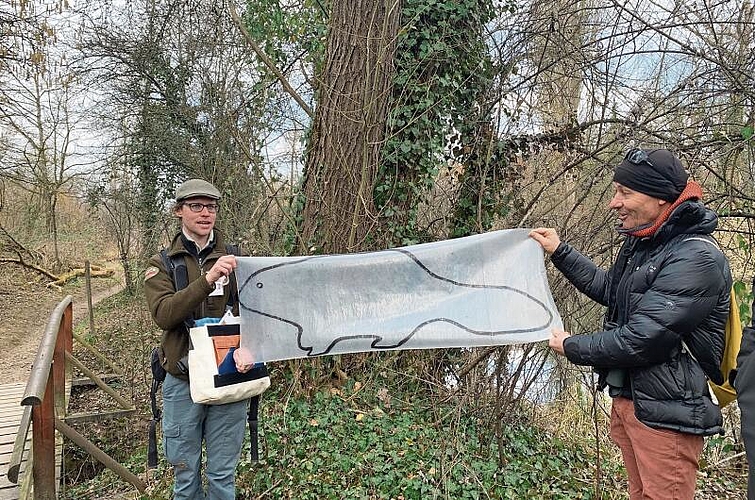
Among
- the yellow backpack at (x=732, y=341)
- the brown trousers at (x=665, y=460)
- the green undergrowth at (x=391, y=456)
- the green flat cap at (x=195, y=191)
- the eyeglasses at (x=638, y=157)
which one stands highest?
the eyeglasses at (x=638, y=157)

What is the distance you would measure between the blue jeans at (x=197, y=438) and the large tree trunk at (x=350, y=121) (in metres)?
2.39

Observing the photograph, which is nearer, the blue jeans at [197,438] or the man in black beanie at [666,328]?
the man in black beanie at [666,328]

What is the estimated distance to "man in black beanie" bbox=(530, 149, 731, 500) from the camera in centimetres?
227

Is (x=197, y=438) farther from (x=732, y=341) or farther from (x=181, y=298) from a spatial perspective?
(x=732, y=341)

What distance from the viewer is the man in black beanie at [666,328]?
2268 mm

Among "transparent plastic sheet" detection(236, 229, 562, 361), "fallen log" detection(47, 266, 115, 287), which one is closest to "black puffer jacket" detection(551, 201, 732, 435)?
"transparent plastic sheet" detection(236, 229, 562, 361)

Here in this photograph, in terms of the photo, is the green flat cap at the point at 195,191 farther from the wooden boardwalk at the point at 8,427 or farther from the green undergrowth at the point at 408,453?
the wooden boardwalk at the point at 8,427

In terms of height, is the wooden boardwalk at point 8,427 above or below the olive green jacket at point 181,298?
below

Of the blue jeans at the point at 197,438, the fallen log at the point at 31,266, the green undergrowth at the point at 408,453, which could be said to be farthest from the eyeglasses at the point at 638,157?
the fallen log at the point at 31,266

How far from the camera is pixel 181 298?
112 inches

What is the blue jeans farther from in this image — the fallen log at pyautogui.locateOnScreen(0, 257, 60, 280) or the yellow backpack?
the fallen log at pyautogui.locateOnScreen(0, 257, 60, 280)

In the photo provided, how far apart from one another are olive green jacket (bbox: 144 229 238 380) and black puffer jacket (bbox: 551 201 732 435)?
1.96 metres

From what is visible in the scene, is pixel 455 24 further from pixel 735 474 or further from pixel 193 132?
pixel 193 132

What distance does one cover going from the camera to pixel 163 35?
11.2 meters
